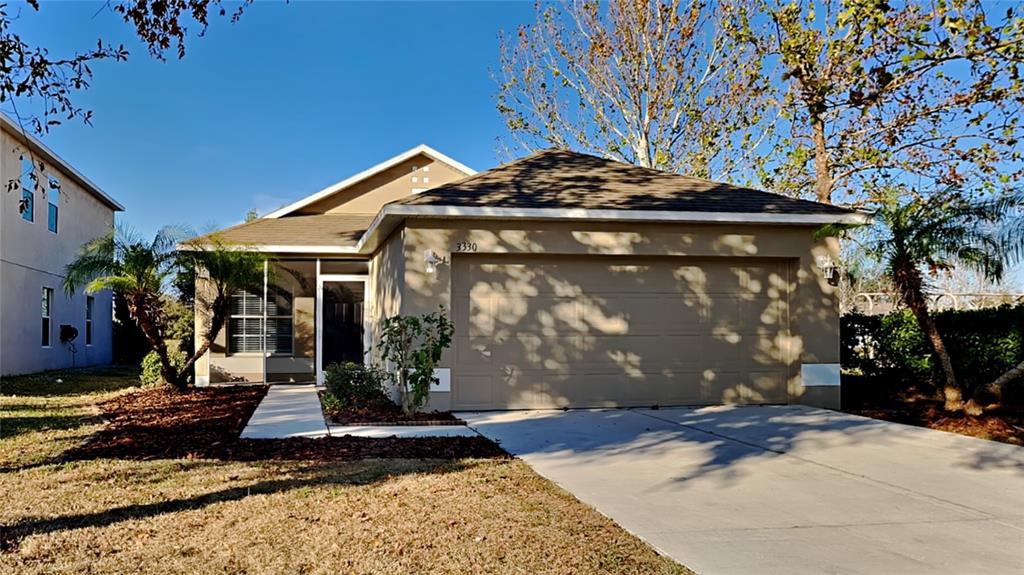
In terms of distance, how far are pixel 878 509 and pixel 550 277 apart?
6054mm

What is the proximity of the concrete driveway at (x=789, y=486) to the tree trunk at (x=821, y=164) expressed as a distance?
8710mm

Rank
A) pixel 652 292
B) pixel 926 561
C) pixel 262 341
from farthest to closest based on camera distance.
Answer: pixel 262 341 < pixel 652 292 < pixel 926 561

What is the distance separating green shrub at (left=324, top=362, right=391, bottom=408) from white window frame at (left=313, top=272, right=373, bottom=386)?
12.0 ft

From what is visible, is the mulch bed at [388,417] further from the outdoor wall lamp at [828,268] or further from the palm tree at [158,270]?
the outdoor wall lamp at [828,268]

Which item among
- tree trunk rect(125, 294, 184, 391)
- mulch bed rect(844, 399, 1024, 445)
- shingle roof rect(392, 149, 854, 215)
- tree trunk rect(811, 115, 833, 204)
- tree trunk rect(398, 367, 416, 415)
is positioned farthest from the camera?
tree trunk rect(811, 115, 833, 204)

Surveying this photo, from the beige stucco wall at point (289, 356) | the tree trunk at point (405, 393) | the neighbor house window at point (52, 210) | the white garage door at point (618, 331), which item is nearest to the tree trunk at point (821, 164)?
the white garage door at point (618, 331)

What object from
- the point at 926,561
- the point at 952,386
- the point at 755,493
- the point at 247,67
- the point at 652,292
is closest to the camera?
the point at 926,561

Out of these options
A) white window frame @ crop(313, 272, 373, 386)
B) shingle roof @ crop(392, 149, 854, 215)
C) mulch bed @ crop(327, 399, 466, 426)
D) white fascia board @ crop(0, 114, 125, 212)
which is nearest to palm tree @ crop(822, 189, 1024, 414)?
shingle roof @ crop(392, 149, 854, 215)

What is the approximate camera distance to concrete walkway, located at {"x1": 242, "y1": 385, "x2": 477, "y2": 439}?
875 centimetres

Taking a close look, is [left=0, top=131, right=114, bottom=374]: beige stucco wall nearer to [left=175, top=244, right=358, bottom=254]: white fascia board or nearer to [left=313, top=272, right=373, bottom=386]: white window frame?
[left=175, top=244, right=358, bottom=254]: white fascia board

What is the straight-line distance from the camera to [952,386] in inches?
414

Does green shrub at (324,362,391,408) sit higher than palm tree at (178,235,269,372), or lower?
lower

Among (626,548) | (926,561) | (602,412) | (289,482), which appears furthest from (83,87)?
(602,412)

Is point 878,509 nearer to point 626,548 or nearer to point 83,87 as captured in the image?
point 626,548
